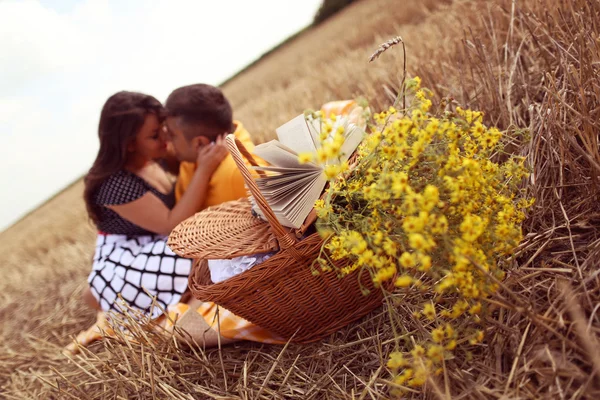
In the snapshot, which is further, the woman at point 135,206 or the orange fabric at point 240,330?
the woman at point 135,206

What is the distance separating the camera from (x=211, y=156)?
2080 millimetres

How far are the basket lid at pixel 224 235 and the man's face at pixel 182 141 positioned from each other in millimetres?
696

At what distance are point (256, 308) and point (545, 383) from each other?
2.51 ft

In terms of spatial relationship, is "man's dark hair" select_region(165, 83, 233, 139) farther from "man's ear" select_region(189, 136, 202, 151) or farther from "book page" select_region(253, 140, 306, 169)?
"book page" select_region(253, 140, 306, 169)

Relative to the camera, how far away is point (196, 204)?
6.93 ft

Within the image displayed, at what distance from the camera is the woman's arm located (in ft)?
6.82

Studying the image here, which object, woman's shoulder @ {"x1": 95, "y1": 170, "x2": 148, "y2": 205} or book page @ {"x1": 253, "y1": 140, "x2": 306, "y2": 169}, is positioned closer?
book page @ {"x1": 253, "y1": 140, "x2": 306, "y2": 169}

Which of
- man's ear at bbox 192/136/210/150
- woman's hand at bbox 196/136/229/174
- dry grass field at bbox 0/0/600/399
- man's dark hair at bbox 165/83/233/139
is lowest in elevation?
dry grass field at bbox 0/0/600/399

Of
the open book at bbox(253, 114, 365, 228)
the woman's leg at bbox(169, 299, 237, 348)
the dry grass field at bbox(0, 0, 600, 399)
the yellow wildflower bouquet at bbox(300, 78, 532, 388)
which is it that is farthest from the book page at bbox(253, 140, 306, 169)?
the woman's leg at bbox(169, 299, 237, 348)

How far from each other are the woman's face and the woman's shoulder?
15 centimetres

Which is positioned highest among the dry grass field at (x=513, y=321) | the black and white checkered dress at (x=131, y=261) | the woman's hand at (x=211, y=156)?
the woman's hand at (x=211, y=156)

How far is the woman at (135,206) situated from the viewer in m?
2.02

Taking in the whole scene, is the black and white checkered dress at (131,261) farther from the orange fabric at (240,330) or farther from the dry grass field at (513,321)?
the orange fabric at (240,330)

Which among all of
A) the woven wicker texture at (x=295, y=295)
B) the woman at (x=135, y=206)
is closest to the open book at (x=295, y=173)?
the woven wicker texture at (x=295, y=295)
